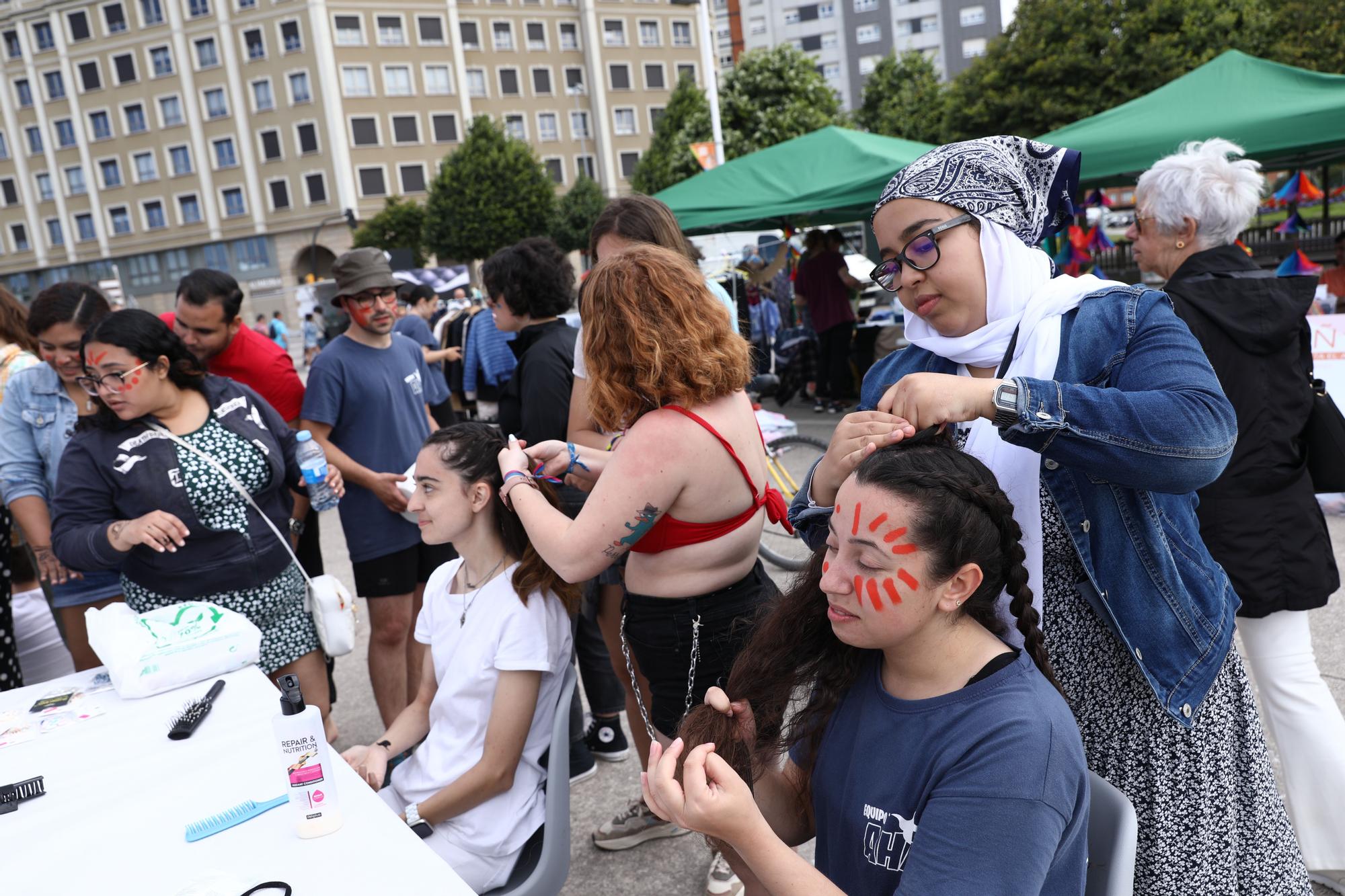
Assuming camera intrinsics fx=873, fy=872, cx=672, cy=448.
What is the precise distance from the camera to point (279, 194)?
43.8 m

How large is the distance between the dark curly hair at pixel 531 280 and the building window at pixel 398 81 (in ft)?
152

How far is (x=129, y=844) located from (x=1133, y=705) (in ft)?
5.75

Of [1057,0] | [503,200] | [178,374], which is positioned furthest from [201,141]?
[178,374]

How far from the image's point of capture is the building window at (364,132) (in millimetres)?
43281

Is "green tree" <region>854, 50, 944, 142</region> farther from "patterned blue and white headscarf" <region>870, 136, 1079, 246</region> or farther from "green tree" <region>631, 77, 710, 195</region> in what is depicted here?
"patterned blue and white headscarf" <region>870, 136, 1079, 246</region>

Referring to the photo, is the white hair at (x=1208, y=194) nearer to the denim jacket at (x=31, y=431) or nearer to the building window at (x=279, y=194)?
the denim jacket at (x=31, y=431)

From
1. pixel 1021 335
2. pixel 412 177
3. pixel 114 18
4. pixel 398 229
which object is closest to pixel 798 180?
pixel 1021 335

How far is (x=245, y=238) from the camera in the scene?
44.5m

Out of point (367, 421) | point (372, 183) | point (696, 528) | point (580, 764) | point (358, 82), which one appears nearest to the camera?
point (696, 528)

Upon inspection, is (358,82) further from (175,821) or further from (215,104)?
(175,821)

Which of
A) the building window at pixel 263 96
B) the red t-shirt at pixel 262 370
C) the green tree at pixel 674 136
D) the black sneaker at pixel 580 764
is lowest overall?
the black sneaker at pixel 580 764

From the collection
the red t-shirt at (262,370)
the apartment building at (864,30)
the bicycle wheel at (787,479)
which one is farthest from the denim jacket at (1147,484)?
the apartment building at (864,30)

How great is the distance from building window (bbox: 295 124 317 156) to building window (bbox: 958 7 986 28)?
143 feet

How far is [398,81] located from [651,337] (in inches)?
1904
